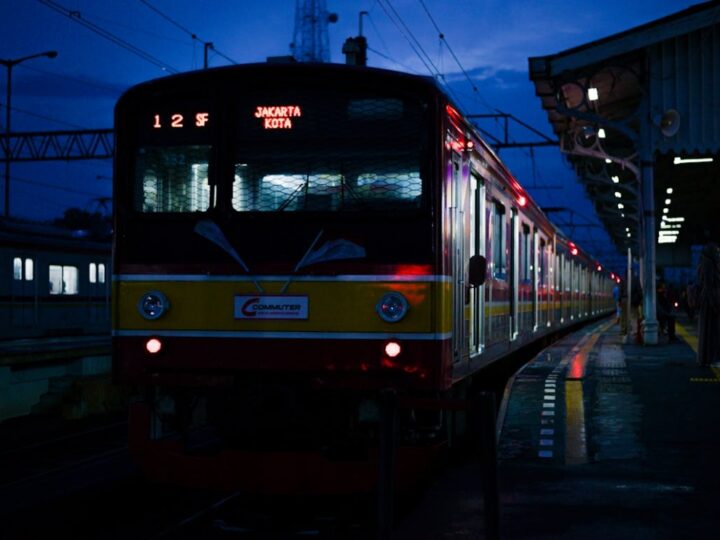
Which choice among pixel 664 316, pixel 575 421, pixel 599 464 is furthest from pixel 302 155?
pixel 664 316

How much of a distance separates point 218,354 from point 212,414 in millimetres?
458

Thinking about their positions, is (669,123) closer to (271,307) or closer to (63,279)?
(271,307)

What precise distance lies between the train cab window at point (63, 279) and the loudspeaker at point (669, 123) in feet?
47.4

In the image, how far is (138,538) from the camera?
25.0 feet

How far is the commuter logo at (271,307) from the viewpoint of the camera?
7203mm

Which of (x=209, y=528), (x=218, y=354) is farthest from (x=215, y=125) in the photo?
(x=209, y=528)

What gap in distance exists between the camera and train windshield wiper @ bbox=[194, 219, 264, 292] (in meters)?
7.28

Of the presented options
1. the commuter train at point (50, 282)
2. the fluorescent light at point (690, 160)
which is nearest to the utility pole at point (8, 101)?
the commuter train at point (50, 282)

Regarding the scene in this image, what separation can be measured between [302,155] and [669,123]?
37.8ft

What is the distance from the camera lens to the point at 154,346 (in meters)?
7.45

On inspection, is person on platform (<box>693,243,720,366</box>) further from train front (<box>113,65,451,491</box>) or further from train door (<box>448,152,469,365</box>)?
train front (<box>113,65,451,491</box>)

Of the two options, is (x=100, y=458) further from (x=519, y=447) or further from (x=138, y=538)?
(x=519, y=447)

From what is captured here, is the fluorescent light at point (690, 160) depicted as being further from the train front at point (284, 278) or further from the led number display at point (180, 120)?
the led number display at point (180, 120)

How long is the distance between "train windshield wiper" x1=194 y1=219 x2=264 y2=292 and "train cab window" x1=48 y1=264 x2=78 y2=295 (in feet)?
60.4
